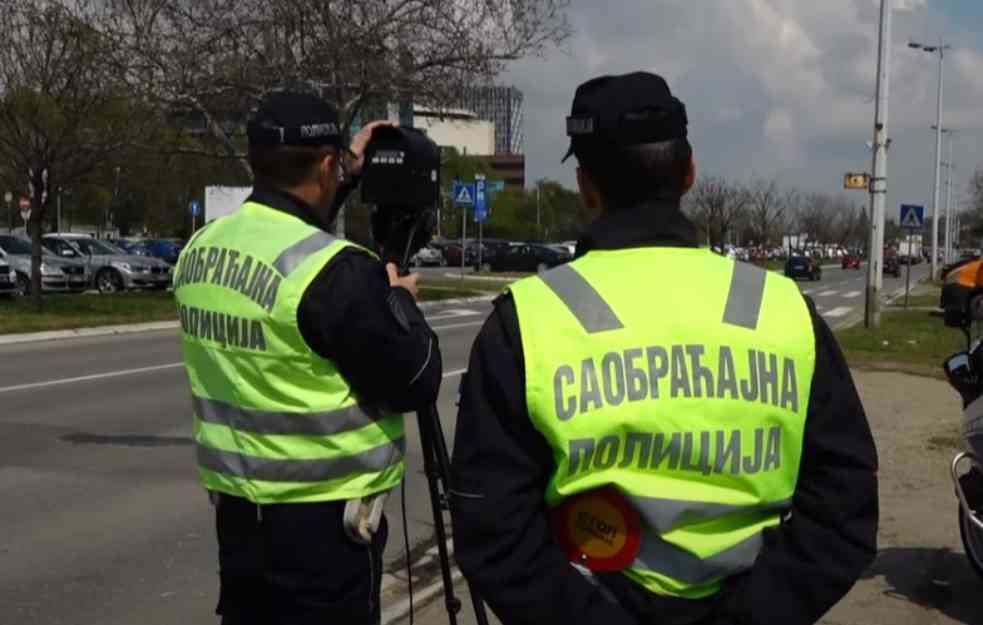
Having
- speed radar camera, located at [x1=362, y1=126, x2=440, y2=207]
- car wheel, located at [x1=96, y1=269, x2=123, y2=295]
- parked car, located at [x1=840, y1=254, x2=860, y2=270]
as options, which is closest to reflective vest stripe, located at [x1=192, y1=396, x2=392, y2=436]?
speed radar camera, located at [x1=362, y1=126, x2=440, y2=207]

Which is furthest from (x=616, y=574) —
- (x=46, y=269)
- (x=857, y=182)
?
(x=46, y=269)

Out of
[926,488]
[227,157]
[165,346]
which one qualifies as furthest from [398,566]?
[227,157]

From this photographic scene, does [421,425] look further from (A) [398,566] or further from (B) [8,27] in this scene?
(B) [8,27]

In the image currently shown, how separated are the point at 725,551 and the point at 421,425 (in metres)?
1.44

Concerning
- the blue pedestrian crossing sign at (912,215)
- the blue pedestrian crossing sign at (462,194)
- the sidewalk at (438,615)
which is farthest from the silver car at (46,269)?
the sidewalk at (438,615)

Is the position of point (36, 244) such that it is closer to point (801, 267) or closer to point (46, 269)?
point (46, 269)

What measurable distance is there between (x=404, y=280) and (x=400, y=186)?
1.19ft

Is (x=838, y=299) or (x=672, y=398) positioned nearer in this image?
(x=672, y=398)

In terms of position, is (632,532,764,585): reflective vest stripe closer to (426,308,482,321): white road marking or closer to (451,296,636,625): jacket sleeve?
(451,296,636,625): jacket sleeve

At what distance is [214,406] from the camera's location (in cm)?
327

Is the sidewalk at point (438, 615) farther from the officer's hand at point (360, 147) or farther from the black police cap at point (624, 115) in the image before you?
the black police cap at point (624, 115)

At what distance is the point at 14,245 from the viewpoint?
33406mm

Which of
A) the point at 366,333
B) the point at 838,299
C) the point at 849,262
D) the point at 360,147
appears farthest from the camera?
the point at 849,262

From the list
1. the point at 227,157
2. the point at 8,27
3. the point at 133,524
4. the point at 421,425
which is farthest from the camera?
the point at 227,157
